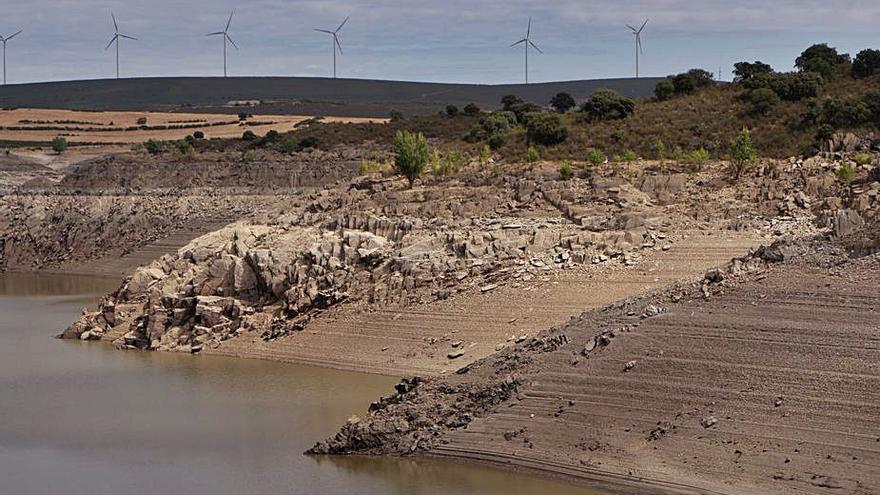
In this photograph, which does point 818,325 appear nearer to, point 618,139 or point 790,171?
point 790,171

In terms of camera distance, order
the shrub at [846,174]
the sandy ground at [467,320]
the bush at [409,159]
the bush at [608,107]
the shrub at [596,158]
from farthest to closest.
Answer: the bush at [608,107]
the shrub at [596,158]
the bush at [409,159]
the shrub at [846,174]
the sandy ground at [467,320]

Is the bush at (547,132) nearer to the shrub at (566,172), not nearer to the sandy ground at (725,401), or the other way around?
the shrub at (566,172)

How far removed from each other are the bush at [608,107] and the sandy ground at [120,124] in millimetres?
40916

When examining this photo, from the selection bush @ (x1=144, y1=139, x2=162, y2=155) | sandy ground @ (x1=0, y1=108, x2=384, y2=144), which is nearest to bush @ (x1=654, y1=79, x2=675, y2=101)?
bush @ (x1=144, y1=139, x2=162, y2=155)

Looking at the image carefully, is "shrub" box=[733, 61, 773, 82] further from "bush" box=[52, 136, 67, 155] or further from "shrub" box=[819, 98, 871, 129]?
"bush" box=[52, 136, 67, 155]

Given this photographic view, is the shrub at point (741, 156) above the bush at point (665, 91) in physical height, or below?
below

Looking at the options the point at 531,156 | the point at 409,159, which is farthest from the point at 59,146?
the point at 409,159

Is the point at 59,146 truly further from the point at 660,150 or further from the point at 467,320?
the point at 467,320

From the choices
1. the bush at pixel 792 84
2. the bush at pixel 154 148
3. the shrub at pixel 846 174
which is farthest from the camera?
the bush at pixel 154 148

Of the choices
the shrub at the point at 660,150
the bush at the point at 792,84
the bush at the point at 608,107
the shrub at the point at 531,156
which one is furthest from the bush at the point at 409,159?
the bush at the point at 792,84

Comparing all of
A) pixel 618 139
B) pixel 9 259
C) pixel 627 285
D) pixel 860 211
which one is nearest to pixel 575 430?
pixel 627 285

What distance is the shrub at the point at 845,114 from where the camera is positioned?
50.8 metres

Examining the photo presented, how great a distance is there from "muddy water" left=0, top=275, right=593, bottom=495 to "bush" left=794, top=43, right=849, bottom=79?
33.5 metres

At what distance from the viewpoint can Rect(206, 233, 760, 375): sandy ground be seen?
33281 mm
